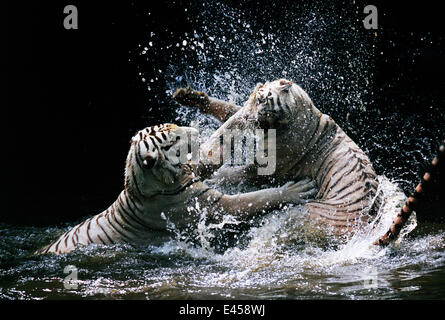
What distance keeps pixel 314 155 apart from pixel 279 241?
38 cm

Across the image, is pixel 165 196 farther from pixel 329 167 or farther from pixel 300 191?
pixel 329 167

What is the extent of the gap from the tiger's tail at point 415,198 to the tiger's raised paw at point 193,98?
41.0 inches

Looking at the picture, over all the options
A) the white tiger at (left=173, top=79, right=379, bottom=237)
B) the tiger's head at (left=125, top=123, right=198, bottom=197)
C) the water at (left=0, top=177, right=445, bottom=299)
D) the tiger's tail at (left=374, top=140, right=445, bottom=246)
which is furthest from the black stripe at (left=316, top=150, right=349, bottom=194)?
the tiger's head at (left=125, top=123, right=198, bottom=197)

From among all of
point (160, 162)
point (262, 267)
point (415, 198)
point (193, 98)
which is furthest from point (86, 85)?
point (415, 198)

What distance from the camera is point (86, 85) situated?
4465 millimetres

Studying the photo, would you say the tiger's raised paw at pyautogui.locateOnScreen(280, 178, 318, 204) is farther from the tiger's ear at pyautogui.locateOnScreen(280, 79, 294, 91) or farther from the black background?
the black background

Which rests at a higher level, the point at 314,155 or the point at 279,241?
the point at 314,155

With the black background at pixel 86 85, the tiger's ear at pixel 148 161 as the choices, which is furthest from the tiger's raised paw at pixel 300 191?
the black background at pixel 86 85

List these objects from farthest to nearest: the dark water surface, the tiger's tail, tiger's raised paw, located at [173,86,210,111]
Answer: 1. tiger's raised paw, located at [173,86,210,111]
2. the dark water surface
3. the tiger's tail

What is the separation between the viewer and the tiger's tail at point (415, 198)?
5.41 feet

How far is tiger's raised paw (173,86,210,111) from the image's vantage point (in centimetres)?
272

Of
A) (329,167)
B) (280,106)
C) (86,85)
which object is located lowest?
(329,167)

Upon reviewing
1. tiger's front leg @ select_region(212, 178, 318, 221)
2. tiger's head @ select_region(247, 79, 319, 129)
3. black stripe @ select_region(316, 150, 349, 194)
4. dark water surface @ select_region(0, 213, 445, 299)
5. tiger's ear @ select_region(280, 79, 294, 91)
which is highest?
tiger's ear @ select_region(280, 79, 294, 91)

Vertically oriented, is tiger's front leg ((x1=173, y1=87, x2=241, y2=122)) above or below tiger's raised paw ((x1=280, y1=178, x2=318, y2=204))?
above
